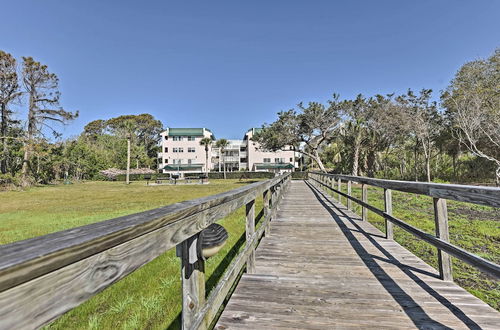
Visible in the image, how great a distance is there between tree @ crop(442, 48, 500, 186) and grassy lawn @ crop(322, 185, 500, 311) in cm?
985

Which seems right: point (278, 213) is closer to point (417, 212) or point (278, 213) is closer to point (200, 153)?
point (417, 212)

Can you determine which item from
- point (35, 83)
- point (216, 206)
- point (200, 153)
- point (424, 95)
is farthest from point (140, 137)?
point (216, 206)

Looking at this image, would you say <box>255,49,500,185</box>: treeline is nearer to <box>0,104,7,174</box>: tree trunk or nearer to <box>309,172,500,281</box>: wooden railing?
<box>309,172,500,281</box>: wooden railing

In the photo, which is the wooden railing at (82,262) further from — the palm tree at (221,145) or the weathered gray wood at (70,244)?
the palm tree at (221,145)

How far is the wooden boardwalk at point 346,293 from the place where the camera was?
6.57ft

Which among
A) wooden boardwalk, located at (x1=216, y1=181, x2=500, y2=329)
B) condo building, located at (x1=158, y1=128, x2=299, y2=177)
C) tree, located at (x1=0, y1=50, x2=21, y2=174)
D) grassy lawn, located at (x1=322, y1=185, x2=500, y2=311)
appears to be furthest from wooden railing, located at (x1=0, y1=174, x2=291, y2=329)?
condo building, located at (x1=158, y1=128, x2=299, y2=177)

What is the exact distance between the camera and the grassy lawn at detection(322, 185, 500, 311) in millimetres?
3430

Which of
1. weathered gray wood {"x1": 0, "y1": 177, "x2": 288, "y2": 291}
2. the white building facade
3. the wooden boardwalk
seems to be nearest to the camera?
weathered gray wood {"x1": 0, "y1": 177, "x2": 288, "y2": 291}

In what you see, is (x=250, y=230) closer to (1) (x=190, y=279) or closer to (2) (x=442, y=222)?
(1) (x=190, y=279)

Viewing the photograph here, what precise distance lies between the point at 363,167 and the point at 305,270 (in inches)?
1206

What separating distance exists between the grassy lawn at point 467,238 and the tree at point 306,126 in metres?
13.7

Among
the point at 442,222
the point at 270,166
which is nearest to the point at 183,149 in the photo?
the point at 270,166

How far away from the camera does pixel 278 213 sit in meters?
6.76

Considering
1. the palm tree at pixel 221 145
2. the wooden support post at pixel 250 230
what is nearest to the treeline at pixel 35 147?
the palm tree at pixel 221 145
